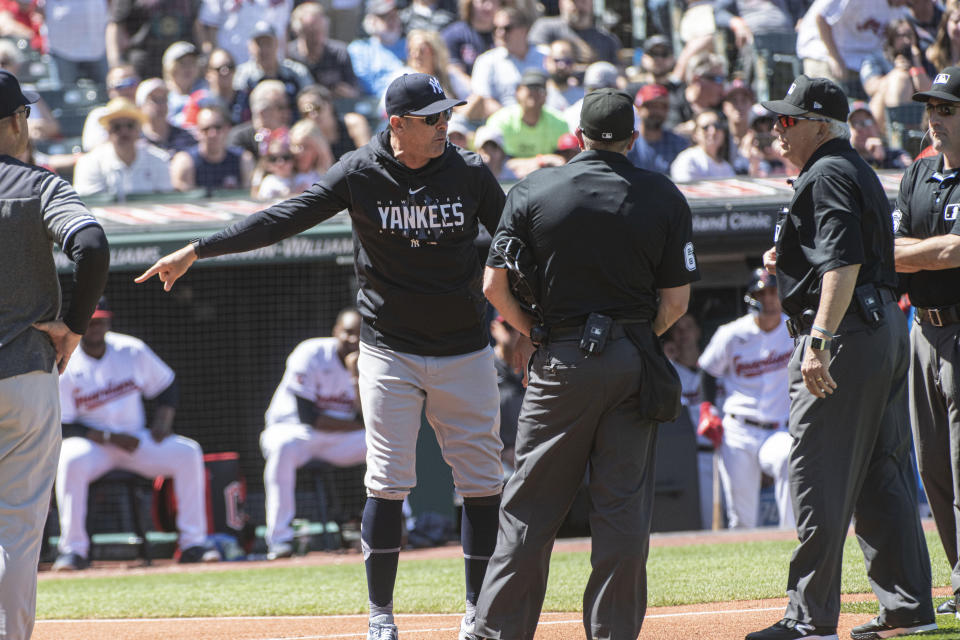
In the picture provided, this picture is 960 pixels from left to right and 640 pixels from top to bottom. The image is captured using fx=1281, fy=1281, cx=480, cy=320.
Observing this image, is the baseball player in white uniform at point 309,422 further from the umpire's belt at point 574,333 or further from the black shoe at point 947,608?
the umpire's belt at point 574,333

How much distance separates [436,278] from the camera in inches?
177

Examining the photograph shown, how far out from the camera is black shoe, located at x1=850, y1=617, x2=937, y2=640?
4285mm

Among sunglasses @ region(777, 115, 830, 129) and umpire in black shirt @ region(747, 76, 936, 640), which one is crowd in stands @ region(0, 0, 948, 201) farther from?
umpire in black shirt @ region(747, 76, 936, 640)

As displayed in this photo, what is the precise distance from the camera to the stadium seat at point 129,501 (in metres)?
8.77

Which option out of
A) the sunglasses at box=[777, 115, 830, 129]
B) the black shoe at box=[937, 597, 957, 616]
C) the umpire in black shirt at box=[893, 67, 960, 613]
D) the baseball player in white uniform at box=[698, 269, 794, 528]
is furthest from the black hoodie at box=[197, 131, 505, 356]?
the baseball player in white uniform at box=[698, 269, 794, 528]

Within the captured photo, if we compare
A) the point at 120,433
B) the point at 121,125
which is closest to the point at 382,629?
the point at 120,433

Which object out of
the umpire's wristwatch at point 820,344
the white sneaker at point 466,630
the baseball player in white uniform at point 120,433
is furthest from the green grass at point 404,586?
the umpire's wristwatch at point 820,344

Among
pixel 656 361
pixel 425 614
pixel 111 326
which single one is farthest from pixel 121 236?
pixel 656 361

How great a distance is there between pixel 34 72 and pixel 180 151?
2.65 meters

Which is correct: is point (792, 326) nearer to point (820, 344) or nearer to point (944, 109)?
point (820, 344)

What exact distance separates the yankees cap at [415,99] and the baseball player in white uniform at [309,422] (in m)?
4.77

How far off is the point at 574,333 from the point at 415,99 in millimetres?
1090

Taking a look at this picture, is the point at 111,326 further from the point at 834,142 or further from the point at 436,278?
the point at 834,142

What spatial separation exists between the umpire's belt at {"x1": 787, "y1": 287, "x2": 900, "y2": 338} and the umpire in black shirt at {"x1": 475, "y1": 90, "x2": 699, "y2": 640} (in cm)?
50
